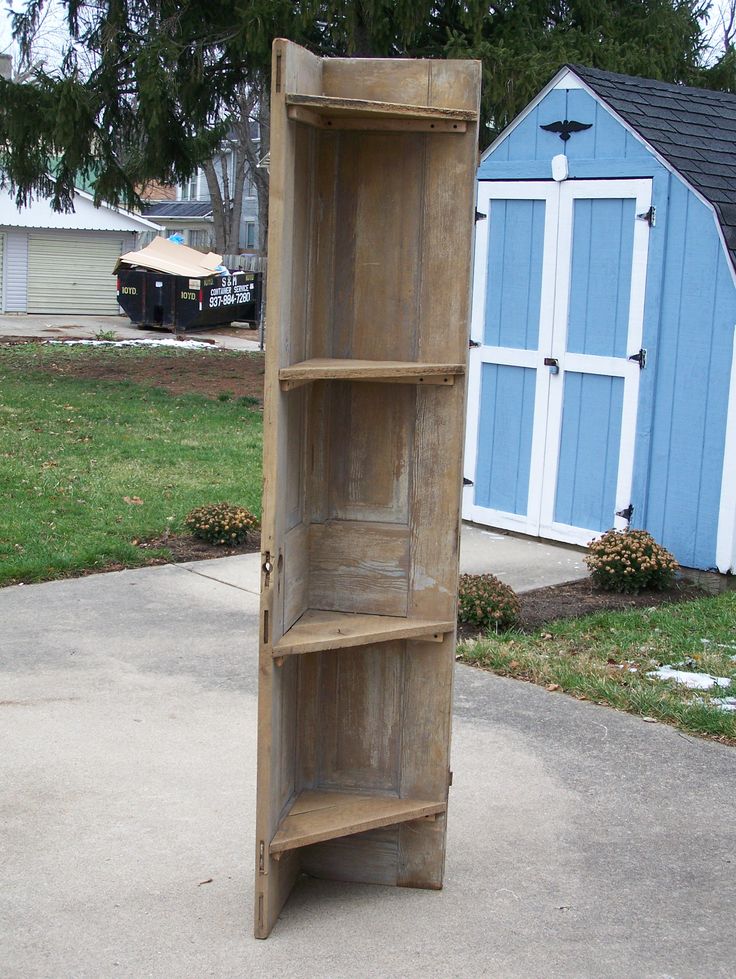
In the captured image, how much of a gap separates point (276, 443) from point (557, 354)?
5.32 metres

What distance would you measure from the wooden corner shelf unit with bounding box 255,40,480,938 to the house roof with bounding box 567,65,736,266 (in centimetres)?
429

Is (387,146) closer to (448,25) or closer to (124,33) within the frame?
(448,25)

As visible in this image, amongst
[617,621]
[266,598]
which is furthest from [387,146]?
[617,621]

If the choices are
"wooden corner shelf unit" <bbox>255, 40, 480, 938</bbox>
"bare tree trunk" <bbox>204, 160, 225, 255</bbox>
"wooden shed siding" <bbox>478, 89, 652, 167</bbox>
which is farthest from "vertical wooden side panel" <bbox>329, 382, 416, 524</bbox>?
"bare tree trunk" <bbox>204, 160, 225, 255</bbox>

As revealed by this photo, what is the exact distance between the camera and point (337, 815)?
362 centimetres

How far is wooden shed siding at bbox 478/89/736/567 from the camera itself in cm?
744

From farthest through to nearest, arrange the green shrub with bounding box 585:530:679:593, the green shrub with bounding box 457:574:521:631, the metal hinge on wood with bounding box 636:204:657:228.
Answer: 1. the metal hinge on wood with bounding box 636:204:657:228
2. the green shrub with bounding box 585:530:679:593
3. the green shrub with bounding box 457:574:521:631

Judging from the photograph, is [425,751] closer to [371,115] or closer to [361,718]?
[361,718]

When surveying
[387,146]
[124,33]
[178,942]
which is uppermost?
[124,33]

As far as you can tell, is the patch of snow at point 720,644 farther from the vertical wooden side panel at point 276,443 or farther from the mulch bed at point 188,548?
Result: the vertical wooden side panel at point 276,443

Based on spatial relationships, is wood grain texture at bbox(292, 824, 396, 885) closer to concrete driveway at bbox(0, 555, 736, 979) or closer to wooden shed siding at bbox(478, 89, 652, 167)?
concrete driveway at bbox(0, 555, 736, 979)

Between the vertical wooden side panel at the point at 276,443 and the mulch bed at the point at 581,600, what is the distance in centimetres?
328

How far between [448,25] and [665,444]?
8.58 m

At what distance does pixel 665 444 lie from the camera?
7754 millimetres
